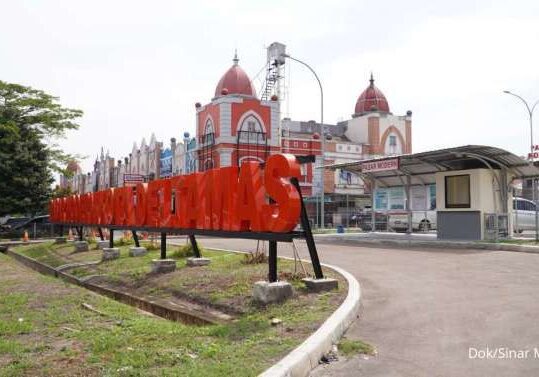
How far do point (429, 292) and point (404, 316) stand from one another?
1.87 metres

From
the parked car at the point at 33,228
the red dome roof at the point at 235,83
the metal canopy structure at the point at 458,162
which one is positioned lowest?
the parked car at the point at 33,228

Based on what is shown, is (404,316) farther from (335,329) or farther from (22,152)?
(22,152)

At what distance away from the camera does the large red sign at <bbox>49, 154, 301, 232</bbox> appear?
9492 millimetres

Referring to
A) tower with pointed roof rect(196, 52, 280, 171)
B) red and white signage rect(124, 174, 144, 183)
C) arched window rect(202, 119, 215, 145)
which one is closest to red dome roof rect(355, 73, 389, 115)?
tower with pointed roof rect(196, 52, 280, 171)

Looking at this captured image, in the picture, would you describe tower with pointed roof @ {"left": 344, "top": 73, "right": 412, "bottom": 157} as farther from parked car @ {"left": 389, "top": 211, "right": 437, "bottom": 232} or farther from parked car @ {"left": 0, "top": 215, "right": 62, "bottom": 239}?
parked car @ {"left": 0, "top": 215, "right": 62, "bottom": 239}

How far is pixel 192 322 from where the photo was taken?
927 cm

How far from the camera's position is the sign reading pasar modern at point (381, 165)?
2200 centimetres

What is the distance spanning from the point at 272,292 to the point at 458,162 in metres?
13.9

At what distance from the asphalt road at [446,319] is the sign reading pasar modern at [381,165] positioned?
865cm

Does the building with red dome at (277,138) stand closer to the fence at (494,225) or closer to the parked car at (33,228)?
the parked car at (33,228)

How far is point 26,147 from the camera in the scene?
3884cm

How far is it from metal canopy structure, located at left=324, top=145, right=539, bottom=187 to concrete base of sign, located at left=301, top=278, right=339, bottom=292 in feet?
34.1

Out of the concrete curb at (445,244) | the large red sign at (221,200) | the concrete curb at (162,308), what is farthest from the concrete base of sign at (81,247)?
the concrete curb at (445,244)

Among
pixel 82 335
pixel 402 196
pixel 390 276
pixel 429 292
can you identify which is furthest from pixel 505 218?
pixel 82 335
